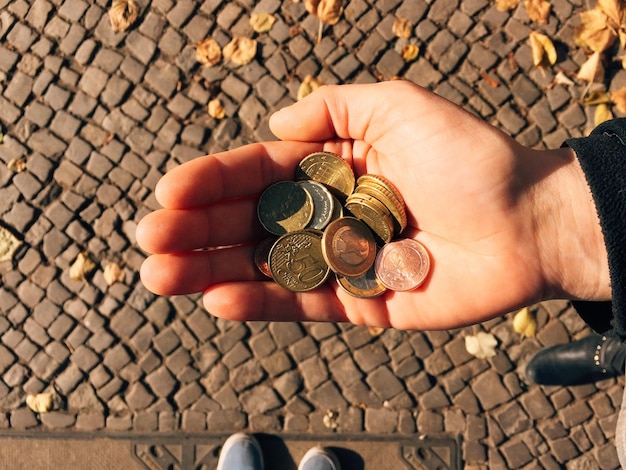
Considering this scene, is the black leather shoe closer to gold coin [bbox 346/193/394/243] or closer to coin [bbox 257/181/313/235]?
gold coin [bbox 346/193/394/243]

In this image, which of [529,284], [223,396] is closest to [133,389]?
[223,396]

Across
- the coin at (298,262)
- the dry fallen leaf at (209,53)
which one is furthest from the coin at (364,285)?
the dry fallen leaf at (209,53)

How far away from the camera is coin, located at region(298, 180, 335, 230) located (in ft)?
11.6

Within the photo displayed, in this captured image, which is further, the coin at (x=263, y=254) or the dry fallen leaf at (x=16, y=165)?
the dry fallen leaf at (x=16, y=165)

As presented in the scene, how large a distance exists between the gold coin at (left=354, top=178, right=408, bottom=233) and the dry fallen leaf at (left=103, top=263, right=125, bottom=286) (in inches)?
97.7

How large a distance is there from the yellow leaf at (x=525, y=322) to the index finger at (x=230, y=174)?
89.6 inches

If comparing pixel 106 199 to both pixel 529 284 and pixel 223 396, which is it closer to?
pixel 223 396

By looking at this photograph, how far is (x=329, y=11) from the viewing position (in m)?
5.04

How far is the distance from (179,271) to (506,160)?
6.35ft

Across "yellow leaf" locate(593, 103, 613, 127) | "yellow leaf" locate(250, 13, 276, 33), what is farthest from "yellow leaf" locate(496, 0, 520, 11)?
"yellow leaf" locate(250, 13, 276, 33)

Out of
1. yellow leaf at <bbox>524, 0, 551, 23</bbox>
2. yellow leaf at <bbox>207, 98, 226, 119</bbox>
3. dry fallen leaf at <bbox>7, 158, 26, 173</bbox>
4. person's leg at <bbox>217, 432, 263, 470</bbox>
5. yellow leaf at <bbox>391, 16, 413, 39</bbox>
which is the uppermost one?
yellow leaf at <bbox>524, 0, 551, 23</bbox>

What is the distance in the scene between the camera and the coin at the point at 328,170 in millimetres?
3580

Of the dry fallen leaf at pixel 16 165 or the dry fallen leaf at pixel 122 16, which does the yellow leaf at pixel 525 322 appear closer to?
the dry fallen leaf at pixel 122 16

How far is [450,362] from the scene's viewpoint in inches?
186
